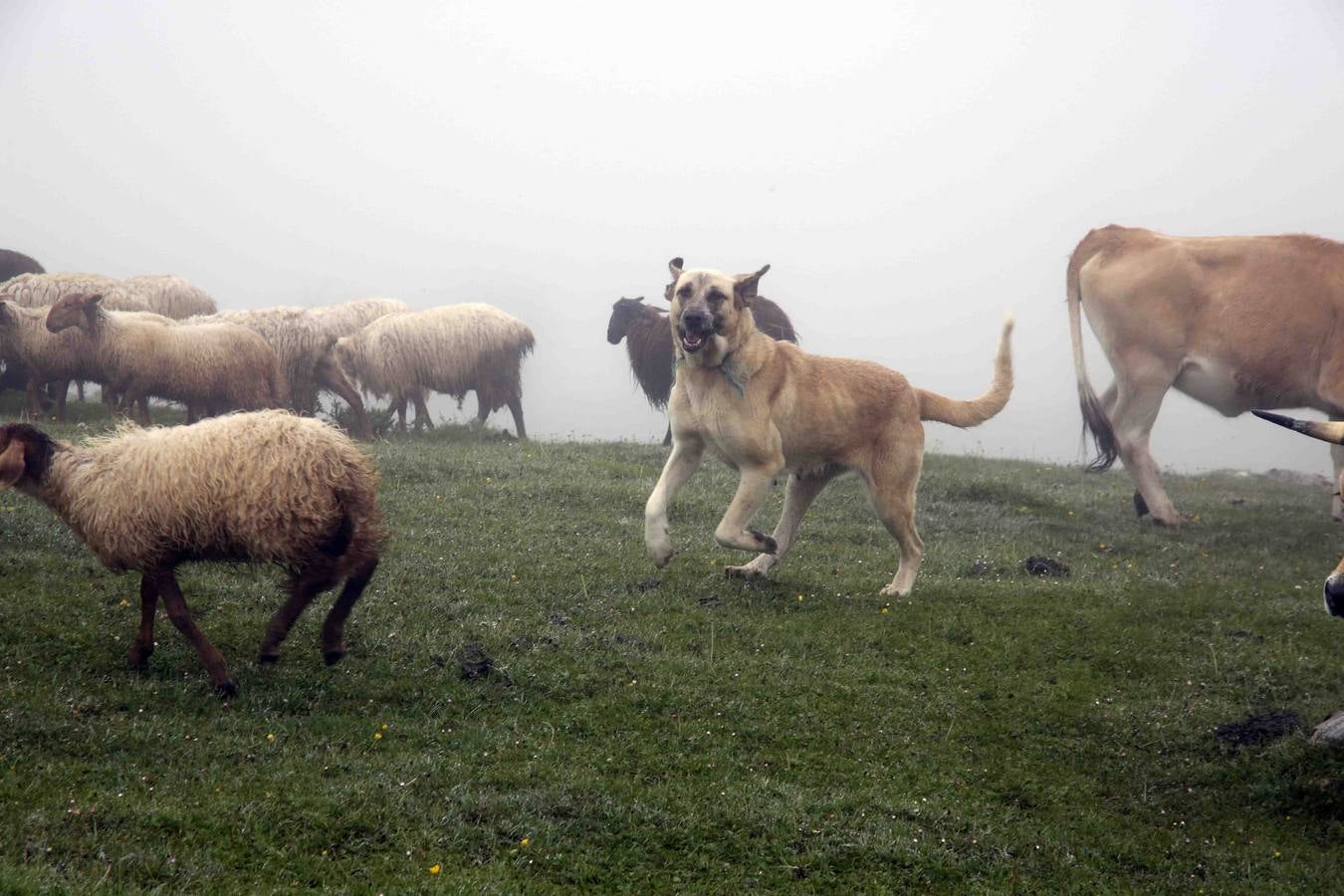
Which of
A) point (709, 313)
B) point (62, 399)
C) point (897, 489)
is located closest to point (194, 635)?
point (709, 313)

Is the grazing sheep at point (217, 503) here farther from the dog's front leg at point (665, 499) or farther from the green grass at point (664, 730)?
the dog's front leg at point (665, 499)

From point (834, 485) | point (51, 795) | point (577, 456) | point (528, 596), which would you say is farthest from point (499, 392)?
point (51, 795)

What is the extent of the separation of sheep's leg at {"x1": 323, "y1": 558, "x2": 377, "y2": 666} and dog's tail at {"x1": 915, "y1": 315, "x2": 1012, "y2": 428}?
4720mm

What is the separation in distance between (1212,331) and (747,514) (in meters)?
6.85

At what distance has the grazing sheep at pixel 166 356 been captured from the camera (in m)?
15.3

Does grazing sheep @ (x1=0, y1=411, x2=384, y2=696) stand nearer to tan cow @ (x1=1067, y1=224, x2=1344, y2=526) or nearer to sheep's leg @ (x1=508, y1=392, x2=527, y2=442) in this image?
tan cow @ (x1=1067, y1=224, x2=1344, y2=526)

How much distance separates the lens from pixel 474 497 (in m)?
11.9

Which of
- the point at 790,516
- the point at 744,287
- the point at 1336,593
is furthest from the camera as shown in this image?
the point at 790,516

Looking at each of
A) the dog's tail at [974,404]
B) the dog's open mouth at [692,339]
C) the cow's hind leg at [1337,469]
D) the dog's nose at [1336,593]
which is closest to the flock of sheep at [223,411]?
the dog's open mouth at [692,339]

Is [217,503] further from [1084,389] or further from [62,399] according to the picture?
[62,399]

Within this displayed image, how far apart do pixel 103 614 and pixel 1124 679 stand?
22.0 feet

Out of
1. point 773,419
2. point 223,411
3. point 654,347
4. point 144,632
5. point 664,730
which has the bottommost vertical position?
point 664,730

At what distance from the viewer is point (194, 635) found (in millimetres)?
6836

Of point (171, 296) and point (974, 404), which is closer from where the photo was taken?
point (974, 404)
